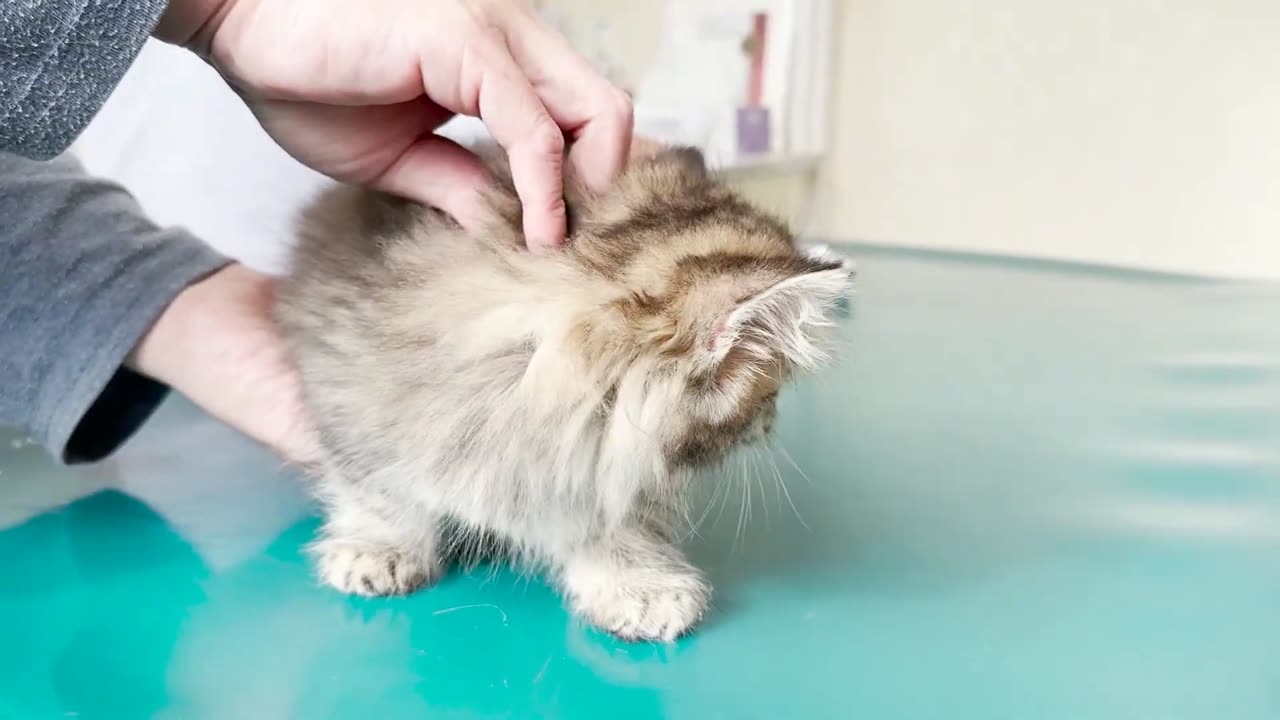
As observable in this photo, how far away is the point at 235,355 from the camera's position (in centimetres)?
110

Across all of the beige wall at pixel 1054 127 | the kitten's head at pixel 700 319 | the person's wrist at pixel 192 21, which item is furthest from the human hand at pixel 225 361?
the beige wall at pixel 1054 127

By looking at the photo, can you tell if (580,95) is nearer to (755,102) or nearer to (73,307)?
(73,307)

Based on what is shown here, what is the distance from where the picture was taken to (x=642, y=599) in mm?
757

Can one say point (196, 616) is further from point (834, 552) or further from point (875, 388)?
point (875, 388)

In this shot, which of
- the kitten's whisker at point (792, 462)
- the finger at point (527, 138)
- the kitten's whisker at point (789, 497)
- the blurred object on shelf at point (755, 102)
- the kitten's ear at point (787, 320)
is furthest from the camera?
the blurred object on shelf at point (755, 102)

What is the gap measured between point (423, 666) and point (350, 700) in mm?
59

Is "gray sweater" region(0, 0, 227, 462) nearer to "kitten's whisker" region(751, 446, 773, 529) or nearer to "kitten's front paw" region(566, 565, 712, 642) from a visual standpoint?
"kitten's front paw" region(566, 565, 712, 642)

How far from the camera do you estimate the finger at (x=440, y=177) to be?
82 cm

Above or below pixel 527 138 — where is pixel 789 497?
below

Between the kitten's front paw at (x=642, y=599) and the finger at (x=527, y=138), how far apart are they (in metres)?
0.28

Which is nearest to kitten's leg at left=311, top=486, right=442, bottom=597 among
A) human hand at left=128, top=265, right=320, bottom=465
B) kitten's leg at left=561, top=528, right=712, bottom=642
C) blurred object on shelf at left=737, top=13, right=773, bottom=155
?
kitten's leg at left=561, top=528, right=712, bottom=642

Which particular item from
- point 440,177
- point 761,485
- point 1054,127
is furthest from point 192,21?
point 1054,127

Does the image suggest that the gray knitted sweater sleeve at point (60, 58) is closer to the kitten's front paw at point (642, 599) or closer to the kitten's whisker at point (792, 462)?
the kitten's front paw at point (642, 599)

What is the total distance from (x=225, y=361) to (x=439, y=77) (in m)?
0.51
